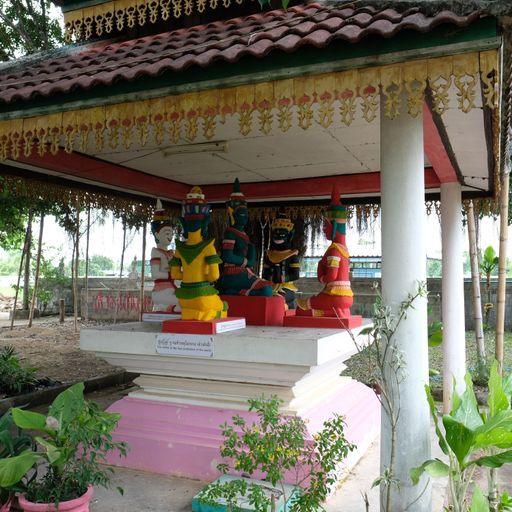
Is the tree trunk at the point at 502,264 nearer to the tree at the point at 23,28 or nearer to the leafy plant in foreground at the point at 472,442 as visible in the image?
the leafy plant in foreground at the point at 472,442

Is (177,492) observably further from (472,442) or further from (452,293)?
(452,293)

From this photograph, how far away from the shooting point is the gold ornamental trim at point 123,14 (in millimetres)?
5293

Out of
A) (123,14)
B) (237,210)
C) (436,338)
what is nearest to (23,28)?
(123,14)

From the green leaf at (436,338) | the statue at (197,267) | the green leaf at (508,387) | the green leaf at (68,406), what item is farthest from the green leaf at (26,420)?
the green leaf at (436,338)

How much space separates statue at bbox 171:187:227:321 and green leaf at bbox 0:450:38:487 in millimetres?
1746

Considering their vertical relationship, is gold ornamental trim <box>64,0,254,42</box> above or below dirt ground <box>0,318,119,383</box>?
above

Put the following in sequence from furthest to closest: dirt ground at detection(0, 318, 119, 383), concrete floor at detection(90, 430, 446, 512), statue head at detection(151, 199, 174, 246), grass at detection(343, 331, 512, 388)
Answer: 1. dirt ground at detection(0, 318, 119, 383)
2. grass at detection(343, 331, 512, 388)
3. statue head at detection(151, 199, 174, 246)
4. concrete floor at detection(90, 430, 446, 512)

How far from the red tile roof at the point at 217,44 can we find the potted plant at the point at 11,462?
2502mm

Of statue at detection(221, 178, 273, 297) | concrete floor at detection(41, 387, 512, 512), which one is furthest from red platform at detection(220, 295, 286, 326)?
concrete floor at detection(41, 387, 512, 512)

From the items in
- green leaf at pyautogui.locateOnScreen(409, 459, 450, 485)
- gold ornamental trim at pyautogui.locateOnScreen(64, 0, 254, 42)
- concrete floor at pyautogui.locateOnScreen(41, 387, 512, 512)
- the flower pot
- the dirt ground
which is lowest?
concrete floor at pyautogui.locateOnScreen(41, 387, 512, 512)

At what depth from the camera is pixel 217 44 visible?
3.48 m

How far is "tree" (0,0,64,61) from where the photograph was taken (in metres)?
10.4

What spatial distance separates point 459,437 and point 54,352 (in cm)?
951

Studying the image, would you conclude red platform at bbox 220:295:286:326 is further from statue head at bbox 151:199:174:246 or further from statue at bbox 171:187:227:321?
statue head at bbox 151:199:174:246
